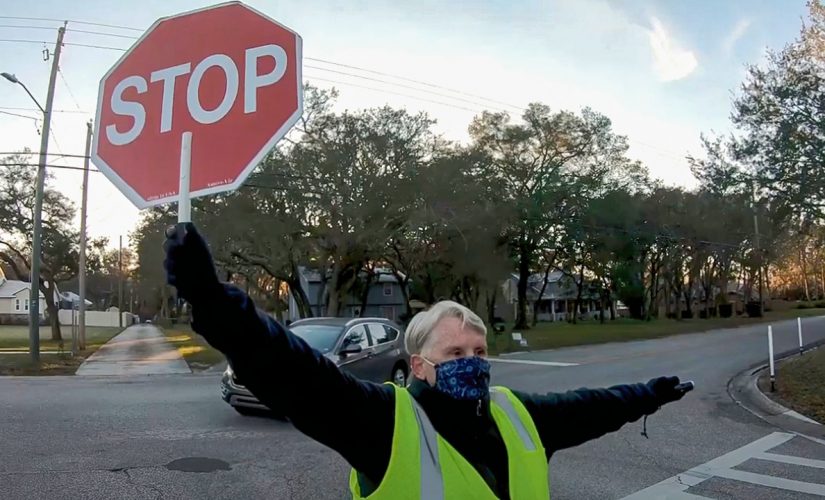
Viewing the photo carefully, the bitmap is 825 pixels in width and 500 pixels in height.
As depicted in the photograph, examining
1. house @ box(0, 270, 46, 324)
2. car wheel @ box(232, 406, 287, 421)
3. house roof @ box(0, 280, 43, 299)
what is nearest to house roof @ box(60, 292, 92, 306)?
house @ box(0, 270, 46, 324)

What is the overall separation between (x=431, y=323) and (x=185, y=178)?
85cm

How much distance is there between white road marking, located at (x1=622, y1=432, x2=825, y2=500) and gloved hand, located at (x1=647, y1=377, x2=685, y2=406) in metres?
Answer: 3.81

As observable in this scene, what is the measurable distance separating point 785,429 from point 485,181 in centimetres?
2451

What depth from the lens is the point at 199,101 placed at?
177 centimetres

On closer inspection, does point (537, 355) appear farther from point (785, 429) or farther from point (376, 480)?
point (376, 480)

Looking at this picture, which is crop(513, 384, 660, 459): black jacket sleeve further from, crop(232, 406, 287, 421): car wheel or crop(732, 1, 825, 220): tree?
crop(732, 1, 825, 220): tree

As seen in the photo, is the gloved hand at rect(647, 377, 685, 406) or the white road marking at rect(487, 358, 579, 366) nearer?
the gloved hand at rect(647, 377, 685, 406)

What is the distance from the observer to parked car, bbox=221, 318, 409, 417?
31.8 feet

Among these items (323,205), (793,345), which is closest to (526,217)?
(323,205)

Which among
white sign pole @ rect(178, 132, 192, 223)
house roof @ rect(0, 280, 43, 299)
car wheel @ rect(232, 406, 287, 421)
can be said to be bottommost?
car wheel @ rect(232, 406, 287, 421)

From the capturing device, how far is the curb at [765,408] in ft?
29.9

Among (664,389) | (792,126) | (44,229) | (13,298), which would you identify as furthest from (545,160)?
(13,298)

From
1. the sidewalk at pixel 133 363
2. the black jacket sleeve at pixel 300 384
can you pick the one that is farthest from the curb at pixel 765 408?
the sidewalk at pixel 133 363

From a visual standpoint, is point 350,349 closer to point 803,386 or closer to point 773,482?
point 773,482
